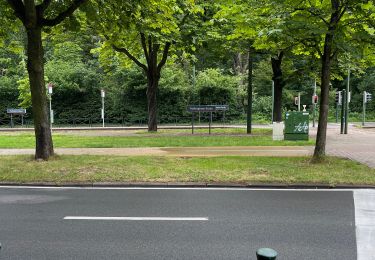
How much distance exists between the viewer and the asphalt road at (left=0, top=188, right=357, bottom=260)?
555cm

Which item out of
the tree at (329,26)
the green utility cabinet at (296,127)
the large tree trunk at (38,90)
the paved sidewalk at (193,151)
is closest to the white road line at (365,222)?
the tree at (329,26)

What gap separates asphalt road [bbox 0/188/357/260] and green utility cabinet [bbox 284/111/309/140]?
10582mm

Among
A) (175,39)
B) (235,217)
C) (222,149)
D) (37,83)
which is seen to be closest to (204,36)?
(175,39)

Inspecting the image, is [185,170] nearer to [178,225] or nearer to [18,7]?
[178,225]

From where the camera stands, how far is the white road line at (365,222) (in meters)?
5.54

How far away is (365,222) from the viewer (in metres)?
6.85

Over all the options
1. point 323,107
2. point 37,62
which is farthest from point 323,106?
point 37,62

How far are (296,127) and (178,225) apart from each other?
1398 centimetres

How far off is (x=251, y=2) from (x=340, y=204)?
300 inches

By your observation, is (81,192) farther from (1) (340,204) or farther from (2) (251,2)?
(2) (251,2)

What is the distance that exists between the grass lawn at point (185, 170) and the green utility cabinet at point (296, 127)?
21.4 feet

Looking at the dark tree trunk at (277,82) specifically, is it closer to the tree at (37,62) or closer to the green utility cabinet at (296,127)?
the green utility cabinet at (296,127)

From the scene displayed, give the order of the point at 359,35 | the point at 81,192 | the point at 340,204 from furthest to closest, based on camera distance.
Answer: the point at 359,35
the point at 81,192
the point at 340,204

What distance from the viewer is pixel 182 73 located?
4119cm
